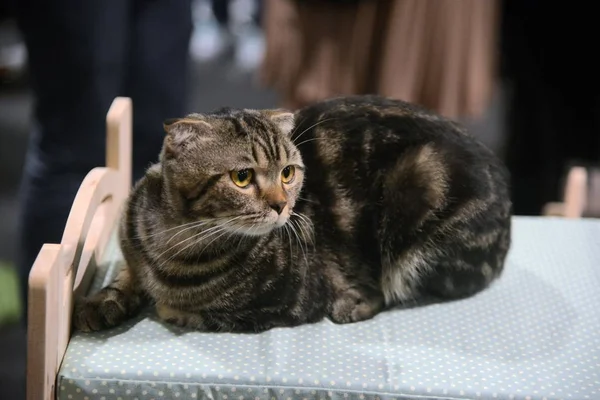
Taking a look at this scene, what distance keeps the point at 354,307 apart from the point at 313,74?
2.77 feet

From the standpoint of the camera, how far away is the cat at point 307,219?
43.4 inches

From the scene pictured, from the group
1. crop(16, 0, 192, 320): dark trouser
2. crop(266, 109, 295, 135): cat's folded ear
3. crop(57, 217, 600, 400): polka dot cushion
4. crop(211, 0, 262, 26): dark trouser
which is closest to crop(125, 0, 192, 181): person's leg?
crop(16, 0, 192, 320): dark trouser

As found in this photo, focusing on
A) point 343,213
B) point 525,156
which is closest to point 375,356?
point 343,213

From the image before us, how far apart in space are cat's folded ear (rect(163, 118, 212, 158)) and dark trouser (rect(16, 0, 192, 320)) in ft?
2.02

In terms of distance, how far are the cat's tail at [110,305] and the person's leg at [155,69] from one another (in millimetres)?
593

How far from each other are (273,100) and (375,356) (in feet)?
7.01

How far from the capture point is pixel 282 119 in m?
1.17

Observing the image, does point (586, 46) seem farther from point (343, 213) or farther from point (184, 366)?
point (184, 366)

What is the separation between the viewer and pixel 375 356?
1139 millimetres

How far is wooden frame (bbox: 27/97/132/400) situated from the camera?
3.23ft

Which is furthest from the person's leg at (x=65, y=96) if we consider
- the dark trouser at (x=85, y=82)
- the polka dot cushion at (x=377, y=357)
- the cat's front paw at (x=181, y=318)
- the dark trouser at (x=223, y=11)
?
the dark trouser at (x=223, y=11)

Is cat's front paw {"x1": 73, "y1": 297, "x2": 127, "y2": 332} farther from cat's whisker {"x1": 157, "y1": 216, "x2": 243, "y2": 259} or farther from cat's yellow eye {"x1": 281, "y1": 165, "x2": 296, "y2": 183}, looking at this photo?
cat's yellow eye {"x1": 281, "y1": 165, "x2": 296, "y2": 183}

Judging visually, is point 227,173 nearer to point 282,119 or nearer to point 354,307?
point 282,119

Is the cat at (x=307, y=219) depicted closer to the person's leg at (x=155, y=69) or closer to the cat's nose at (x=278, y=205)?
the cat's nose at (x=278, y=205)
